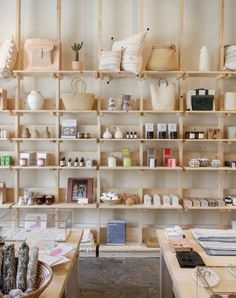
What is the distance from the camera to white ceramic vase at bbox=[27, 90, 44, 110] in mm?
3738

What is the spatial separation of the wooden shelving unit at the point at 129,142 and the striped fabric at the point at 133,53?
135 mm

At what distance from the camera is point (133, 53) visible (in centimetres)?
357

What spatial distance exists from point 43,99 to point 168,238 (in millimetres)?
2309

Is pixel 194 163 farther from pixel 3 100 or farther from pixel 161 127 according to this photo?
pixel 3 100

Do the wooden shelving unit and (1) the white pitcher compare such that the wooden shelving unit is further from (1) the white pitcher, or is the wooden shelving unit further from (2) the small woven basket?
(2) the small woven basket

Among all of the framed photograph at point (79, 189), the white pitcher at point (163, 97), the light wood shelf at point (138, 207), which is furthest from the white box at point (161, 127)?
the framed photograph at point (79, 189)

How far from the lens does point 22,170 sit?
4000 millimetres

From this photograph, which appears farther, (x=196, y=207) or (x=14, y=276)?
(x=196, y=207)

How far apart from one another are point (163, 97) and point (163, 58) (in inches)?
16.4

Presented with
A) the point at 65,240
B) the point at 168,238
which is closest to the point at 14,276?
the point at 65,240

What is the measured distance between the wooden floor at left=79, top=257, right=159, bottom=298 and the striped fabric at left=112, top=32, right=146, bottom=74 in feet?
6.65

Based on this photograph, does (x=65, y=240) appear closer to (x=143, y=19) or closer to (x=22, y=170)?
(x=22, y=170)

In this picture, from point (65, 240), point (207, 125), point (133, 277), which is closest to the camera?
point (65, 240)

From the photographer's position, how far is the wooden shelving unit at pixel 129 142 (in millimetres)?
3748
